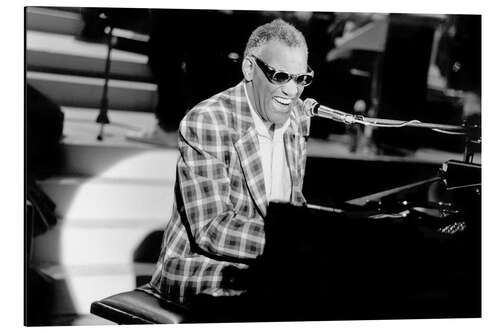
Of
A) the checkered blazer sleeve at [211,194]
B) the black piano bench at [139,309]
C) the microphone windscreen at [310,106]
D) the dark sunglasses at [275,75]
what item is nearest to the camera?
the black piano bench at [139,309]

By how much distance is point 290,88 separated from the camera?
3004 millimetres

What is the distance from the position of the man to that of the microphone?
0.14 feet

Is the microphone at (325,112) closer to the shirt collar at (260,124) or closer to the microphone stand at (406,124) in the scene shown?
the microphone stand at (406,124)

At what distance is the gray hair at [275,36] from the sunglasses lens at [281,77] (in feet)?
0.52

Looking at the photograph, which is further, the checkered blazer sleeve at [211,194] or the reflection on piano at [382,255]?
the reflection on piano at [382,255]

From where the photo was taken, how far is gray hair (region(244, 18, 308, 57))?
9.84 ft

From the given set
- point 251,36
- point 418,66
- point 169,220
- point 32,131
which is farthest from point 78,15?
point 418,66

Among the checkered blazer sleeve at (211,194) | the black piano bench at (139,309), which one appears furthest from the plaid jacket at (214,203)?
the black piano bench at (139,309)

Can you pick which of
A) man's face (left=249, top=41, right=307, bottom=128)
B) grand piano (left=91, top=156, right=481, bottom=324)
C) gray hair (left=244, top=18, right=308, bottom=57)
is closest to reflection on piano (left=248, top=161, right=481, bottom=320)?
grand piano (left=91, top=156, right=481, bottom=324)

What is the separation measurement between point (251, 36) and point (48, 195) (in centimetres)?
132

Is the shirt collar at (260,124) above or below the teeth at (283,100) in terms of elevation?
below

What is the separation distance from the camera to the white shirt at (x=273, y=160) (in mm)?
3012

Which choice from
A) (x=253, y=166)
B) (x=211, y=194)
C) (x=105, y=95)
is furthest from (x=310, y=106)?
(x=105, y=95)

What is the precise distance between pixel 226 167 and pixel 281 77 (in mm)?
542
